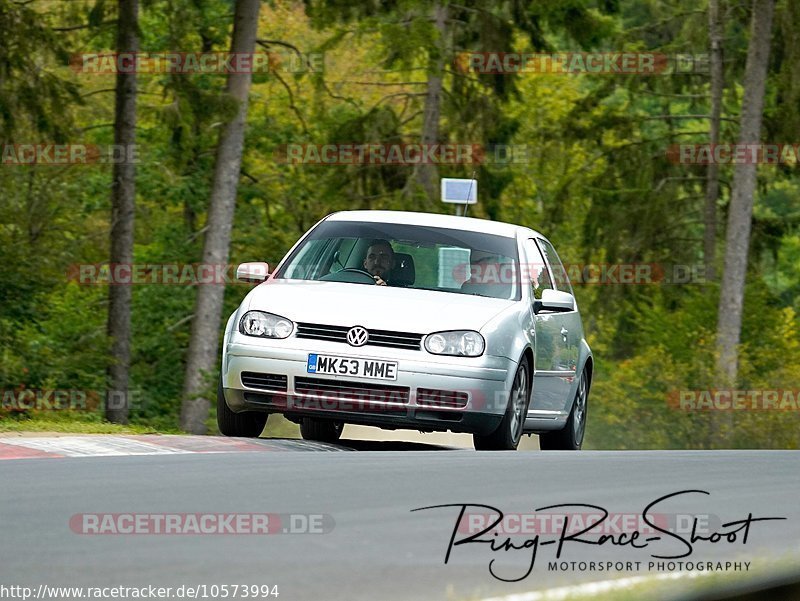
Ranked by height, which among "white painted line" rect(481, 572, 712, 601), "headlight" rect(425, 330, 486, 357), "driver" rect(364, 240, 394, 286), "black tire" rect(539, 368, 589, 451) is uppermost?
"white painted line" rect(481, 572, 712, 601)

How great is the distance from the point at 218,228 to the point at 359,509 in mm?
19319

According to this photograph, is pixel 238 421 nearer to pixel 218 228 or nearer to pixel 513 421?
pixel 513 421

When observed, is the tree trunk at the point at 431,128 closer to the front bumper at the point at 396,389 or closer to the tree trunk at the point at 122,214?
the tree trunk at the point at 122,214

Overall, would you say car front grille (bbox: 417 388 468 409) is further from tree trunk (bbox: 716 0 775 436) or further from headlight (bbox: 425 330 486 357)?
tree trunk (bbox: 716 0 775 436)

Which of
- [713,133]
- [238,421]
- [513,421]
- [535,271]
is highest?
[535,271]

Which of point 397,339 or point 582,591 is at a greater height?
point 582,591

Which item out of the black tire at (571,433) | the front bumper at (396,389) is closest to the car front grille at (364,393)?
the front bumper at (396,389)

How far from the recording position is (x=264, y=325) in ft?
35.6

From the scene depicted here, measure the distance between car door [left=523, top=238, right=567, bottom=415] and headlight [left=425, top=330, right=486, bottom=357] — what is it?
108 centimetres

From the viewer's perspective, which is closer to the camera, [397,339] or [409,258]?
[397,339]

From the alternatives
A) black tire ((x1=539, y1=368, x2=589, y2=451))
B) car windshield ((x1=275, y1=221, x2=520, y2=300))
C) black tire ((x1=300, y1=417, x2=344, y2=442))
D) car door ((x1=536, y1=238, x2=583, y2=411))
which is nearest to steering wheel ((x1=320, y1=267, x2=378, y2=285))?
car windshield ((x1=275, y1=221, x2=520, y2=300))

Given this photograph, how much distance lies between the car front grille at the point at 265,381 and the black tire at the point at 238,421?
0.51 meters

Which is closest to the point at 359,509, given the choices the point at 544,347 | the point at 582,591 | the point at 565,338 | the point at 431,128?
the point at 582,591

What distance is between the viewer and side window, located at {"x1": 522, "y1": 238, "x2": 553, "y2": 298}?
12.2 meters
